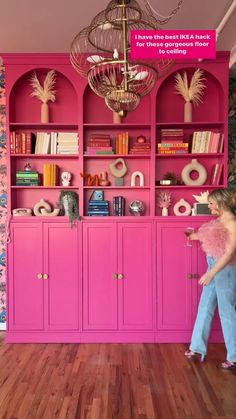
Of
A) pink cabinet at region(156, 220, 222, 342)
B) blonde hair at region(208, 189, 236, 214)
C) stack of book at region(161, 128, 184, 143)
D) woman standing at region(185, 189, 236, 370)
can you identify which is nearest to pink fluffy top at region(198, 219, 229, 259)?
woman standing at region(185, 189, 236, 370)

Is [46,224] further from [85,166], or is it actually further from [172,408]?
[172,408]

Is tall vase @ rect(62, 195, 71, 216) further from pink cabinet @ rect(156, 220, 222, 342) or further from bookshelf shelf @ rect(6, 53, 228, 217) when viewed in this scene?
pink cabinet @ rect(156, 220, 222, 342)

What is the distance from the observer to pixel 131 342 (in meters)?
3.36

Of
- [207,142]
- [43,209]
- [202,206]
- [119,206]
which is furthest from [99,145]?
[202,206]

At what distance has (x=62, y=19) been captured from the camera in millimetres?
2742

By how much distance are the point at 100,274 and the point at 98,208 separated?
0.64 metres

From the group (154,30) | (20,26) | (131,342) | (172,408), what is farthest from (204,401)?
(20,26)

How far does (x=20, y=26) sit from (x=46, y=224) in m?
1.72

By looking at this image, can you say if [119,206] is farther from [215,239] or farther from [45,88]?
[45,88]

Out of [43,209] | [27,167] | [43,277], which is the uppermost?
[27,167]

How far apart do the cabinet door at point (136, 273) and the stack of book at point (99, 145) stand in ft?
2.74

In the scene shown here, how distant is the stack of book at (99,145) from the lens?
134 inches

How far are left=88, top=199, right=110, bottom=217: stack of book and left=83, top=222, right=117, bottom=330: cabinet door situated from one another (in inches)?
4.9

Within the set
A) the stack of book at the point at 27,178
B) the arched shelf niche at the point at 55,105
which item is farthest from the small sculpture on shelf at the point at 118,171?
the stack of book at the point at 27,178
